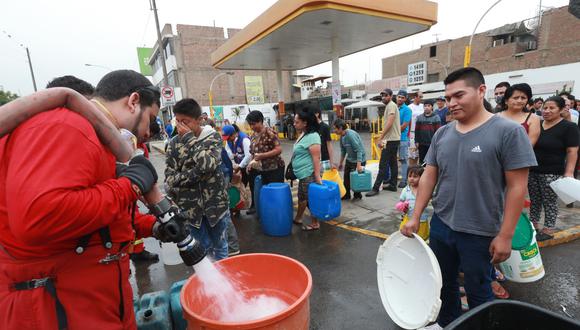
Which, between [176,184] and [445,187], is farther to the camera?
[176,184]

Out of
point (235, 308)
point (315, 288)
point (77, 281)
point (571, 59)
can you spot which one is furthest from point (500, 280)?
point (571, 59)

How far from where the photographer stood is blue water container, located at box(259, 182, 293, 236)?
4.21 metres

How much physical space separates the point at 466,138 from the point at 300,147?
8.27 feet

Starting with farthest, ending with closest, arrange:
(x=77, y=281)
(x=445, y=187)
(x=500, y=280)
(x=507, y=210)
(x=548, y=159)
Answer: (x=548, y=159), (x=500, y=280), (x=445, y=187), (x=507, y=210), (x=77, y=281)

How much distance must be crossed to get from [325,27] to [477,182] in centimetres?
964

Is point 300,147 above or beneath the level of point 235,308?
above

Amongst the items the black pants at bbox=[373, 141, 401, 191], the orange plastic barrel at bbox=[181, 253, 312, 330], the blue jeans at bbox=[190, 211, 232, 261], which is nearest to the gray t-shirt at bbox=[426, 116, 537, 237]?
the orange plastic barrel at bbox=[181, 253, 312, 330]

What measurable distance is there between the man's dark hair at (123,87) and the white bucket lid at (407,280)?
1.84 meters

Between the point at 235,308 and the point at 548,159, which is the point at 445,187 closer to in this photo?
the point at 235,308

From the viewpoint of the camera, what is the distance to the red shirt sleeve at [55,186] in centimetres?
94

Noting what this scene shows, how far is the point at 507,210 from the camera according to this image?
1788 millimetres

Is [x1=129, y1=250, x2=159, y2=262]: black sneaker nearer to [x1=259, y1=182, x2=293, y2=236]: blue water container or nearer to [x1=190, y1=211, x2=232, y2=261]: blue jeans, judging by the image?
[x1=190, y1=211, x2=232, y2=261]: blue jeans

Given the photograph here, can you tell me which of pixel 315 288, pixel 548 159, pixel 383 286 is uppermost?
→ pixel 548 159

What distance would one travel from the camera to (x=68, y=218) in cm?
98
